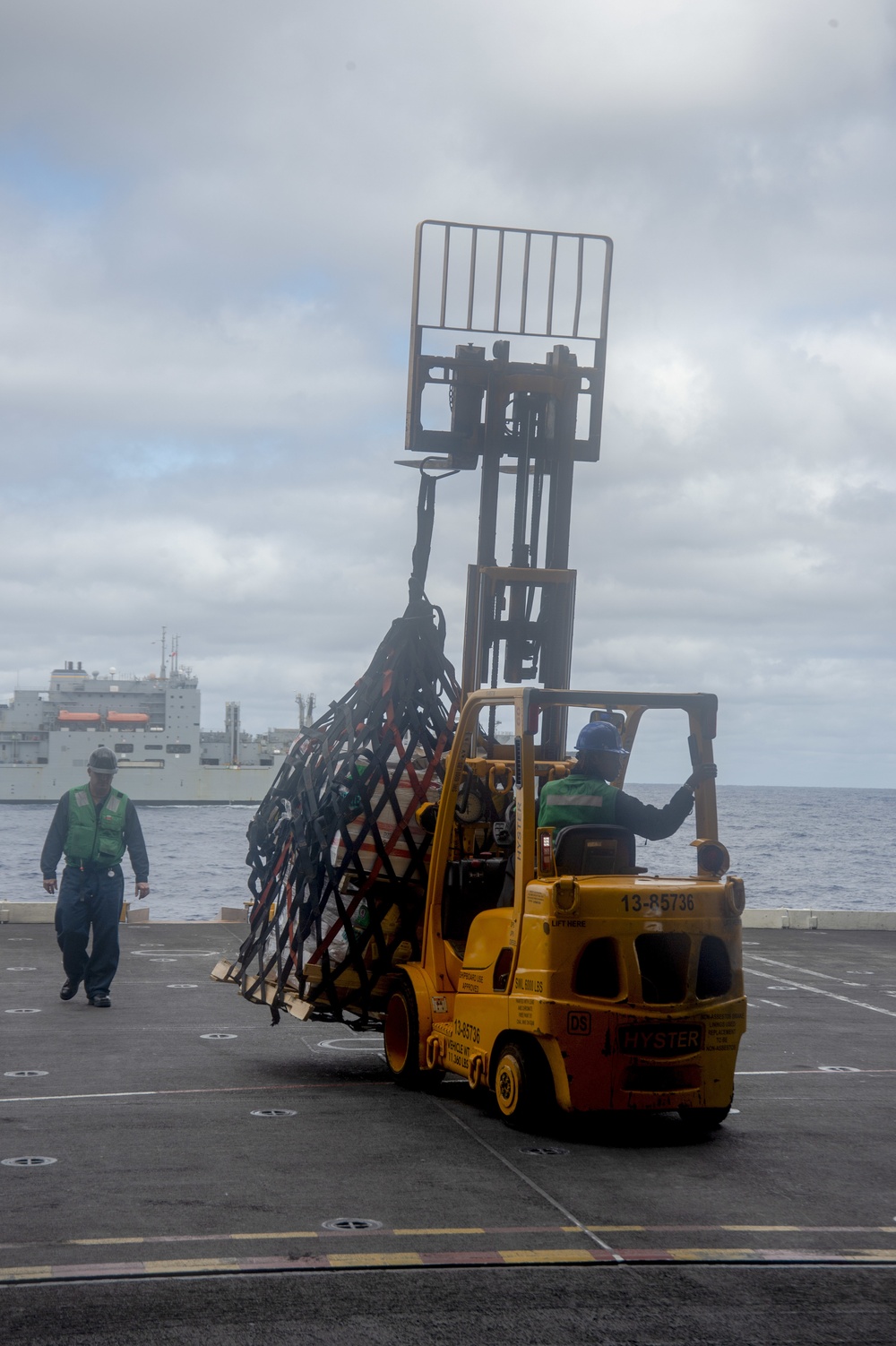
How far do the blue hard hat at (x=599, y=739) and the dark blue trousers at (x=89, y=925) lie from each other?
5.42 m

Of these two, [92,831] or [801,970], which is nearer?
[92,831]

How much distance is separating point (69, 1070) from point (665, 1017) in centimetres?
382

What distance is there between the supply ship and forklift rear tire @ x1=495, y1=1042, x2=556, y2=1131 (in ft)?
353

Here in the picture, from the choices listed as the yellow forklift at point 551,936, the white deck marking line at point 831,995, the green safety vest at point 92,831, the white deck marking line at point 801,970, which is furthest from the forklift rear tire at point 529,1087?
the white deck marking line at point 801,970

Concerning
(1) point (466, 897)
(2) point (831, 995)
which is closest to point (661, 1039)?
(1) point (466, 897)

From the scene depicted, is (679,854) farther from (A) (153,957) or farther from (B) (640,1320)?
(B) (640,1320)

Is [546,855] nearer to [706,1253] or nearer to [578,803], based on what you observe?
[578,803]

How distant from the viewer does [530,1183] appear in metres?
5.96

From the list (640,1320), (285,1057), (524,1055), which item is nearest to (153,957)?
(285,1057)

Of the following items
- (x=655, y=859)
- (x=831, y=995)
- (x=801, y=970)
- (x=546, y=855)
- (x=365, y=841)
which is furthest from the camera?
(x=655, y=859)

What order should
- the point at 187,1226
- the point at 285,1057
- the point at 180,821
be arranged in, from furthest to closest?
the point at 180,821 < the point at 285,1057 < the point at 187,1226

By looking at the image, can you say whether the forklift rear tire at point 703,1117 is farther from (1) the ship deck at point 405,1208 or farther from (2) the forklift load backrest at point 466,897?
(2) the forklift load backrest at point 466,897

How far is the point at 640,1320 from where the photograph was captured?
4328 mm

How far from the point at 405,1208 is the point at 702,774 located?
9.41 feet
